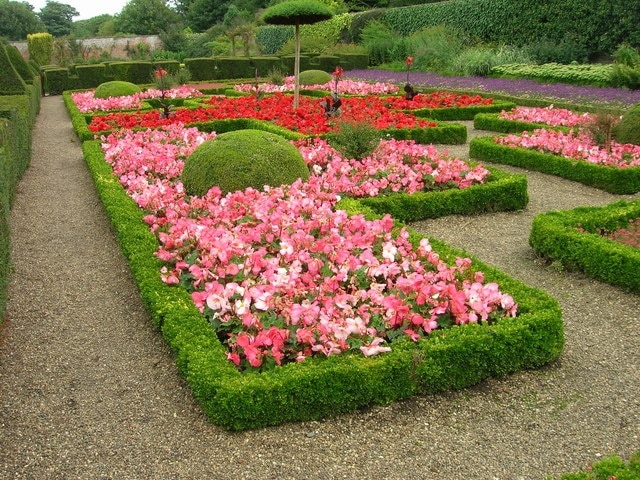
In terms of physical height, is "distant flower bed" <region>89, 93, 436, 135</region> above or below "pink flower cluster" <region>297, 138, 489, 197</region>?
above

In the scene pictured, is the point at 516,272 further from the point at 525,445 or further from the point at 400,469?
the point at 400,469

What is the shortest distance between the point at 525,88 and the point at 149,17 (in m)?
47.3

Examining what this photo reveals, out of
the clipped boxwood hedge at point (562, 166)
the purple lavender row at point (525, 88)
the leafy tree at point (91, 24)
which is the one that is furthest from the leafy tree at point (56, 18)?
the clipped boxwood hedge at point (562, 166)

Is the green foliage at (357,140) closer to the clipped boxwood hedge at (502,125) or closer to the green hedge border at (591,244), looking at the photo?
the green hedge border at (591,244)

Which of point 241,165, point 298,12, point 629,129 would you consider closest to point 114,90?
point 298,12

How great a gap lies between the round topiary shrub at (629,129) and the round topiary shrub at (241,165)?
207 inches

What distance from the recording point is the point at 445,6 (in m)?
30.4

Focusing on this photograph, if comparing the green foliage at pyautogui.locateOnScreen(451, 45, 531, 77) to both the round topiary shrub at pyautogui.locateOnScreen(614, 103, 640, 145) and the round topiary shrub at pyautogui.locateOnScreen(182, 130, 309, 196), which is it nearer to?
the round topiary shrub at pyautogui.locateOnScreen(614, 103, 640, 145)

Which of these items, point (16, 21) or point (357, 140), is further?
point (16, 21)

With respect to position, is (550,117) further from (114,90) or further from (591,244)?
(114,90)

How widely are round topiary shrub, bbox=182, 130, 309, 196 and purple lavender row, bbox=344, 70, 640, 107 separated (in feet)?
33.7

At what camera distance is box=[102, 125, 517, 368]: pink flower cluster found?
4027 mm

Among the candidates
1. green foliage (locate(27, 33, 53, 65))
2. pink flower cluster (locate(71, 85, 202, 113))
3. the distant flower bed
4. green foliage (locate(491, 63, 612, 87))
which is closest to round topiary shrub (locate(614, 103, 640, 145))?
the distant flower bed

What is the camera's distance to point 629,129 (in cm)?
982
